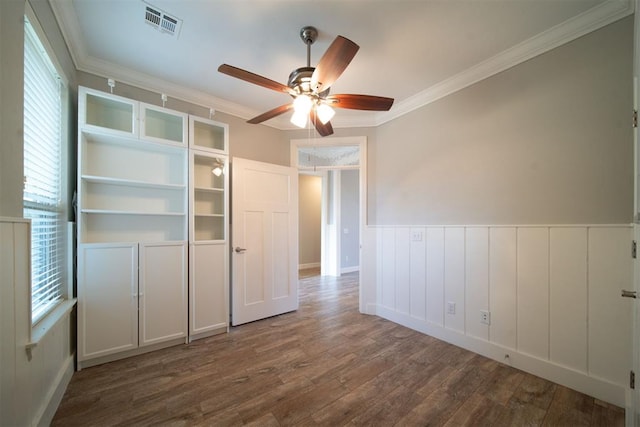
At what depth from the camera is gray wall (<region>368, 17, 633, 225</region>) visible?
1.68m

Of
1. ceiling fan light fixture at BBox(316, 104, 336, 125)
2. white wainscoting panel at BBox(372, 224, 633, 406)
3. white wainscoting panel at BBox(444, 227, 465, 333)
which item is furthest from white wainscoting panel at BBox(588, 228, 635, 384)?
ceiling fan light fixture at BBox(316, 104, 336, 125)

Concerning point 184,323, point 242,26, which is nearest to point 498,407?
point 184,323

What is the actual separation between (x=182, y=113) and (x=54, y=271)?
66.9 inches

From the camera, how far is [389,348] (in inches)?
95.0

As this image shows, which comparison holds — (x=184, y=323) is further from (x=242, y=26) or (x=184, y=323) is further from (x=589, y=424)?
(x=589, y=424)

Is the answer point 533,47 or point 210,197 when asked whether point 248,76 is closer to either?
point 210,197

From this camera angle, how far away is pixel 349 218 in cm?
597

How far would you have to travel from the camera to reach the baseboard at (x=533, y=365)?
1.66 meters

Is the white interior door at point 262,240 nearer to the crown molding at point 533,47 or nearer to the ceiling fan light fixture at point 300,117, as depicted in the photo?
the ceiling fan light fixture at point 300,117

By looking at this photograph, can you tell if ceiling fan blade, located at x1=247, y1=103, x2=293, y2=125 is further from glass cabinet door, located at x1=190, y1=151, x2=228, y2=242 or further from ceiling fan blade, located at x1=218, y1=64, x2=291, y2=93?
glass cabinet door, located at x1=190, y1=151, x2=228, y2=242

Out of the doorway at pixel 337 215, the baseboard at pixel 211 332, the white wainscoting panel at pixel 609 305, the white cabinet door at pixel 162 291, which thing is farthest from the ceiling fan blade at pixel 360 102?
the doorway at pixel 337 215

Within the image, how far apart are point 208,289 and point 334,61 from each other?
2.43m

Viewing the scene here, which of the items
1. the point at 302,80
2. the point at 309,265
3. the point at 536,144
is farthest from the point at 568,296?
the point at 309,265

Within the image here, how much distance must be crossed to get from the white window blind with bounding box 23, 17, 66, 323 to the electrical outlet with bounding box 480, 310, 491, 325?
327cm
